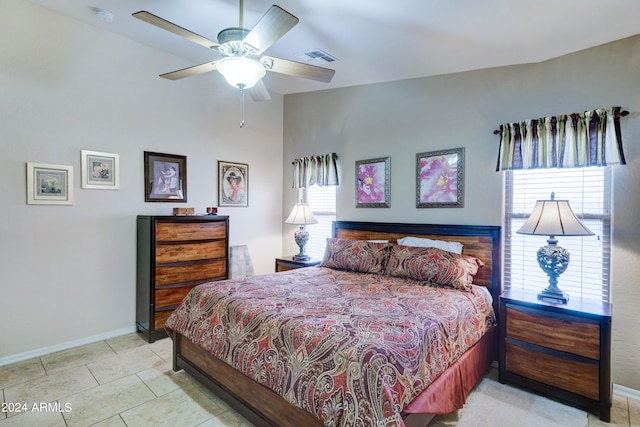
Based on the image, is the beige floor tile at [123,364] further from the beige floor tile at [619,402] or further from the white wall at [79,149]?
the beige floor tile at [619,402]

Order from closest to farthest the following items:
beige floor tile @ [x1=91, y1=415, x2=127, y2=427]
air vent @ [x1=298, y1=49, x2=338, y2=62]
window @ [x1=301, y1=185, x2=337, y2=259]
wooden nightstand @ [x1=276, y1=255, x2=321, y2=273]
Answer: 1. beige floor tile @ [x1=91, y1=415, x2=127, y2=427]
2. air vent @ [x1=298, y1=49, x2=338, y2=62]
3. wooden nightstand @ [x1=276, y1=255, x2=321, y2=273]
4. window @ [x1=301, y1=185, x2=337, y2=259]

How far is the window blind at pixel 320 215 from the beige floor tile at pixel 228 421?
2650 mm

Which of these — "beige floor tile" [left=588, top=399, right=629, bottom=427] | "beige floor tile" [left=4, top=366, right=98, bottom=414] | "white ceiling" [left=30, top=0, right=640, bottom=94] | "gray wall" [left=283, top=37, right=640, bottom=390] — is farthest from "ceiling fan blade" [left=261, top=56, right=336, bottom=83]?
"beige floor tile" [left=588, top=399, right=629, bottom=427]

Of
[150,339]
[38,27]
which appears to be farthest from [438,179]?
[38,27]

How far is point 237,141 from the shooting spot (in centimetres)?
470

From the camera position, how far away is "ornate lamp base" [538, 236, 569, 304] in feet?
8.37

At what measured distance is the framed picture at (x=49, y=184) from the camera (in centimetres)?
308

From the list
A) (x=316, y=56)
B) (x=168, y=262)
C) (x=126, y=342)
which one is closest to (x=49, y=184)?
(x=168, y=262)

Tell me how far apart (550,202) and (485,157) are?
828mm

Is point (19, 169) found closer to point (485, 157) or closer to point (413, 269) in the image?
point (413, 269)

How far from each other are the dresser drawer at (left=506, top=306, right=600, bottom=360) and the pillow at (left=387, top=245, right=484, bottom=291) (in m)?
0.42

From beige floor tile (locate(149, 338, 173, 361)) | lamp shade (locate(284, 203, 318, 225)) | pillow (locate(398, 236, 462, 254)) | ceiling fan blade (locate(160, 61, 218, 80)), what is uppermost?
ceiling fan blade (locate(160, 61, 218, 80))

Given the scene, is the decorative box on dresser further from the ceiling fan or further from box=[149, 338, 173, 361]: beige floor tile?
the ceiling fan

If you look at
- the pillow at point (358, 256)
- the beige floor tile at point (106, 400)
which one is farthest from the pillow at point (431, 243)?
the beige floor tile at point (106, 400)
